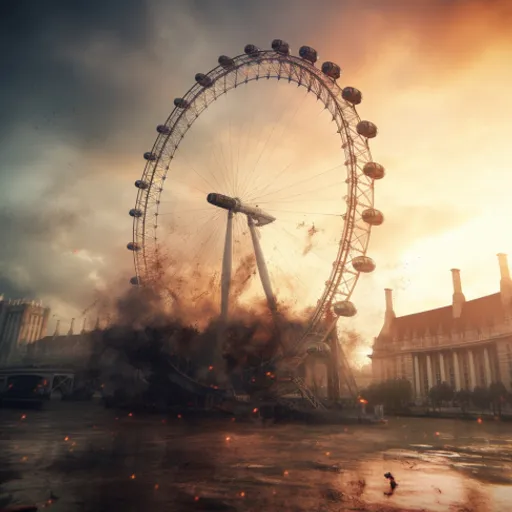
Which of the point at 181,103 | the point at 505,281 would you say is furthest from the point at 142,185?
the point at 505,281

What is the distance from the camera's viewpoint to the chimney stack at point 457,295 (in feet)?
212

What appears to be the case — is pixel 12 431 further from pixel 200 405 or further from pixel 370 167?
pixel 370 167

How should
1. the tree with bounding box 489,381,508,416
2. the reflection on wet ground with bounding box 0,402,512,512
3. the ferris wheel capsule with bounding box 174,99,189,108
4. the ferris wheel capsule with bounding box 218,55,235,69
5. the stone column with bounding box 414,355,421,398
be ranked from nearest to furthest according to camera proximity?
the reflection on wet ground with bounding box 0,402,512,512
the ferris wheel capsule with bounding box 218,55,235,69
the ferris wheel capsule with bounding box 174,99,189,108
the tree with bounding box 489,381,508,416
the stone column with bounding box 414,355,421,398

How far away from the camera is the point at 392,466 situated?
15.3 m

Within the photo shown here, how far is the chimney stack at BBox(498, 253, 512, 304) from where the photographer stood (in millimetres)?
53875

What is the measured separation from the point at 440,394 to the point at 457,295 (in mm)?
21473

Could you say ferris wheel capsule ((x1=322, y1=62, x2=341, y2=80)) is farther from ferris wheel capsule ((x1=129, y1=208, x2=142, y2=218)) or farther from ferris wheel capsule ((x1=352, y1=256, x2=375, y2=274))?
ferris wheel capsule ((x1=129, y1=208, x2=142, y2=218))

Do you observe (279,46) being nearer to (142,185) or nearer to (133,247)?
(142,185)

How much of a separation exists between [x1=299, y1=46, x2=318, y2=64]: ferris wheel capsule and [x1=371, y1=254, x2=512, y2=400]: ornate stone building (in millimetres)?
43231

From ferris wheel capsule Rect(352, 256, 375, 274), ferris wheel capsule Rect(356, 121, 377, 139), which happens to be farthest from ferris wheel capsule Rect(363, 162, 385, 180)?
ferris wheel capsule Rect(352, 256, 375, 274)

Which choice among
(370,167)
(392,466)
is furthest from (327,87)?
(392,466)

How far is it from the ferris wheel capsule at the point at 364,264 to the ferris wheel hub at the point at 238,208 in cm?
1357

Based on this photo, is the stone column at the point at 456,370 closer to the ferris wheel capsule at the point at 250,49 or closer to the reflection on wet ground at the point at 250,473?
the reflection on wet ground at the point at 250,473

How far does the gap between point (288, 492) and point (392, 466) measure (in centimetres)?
677
